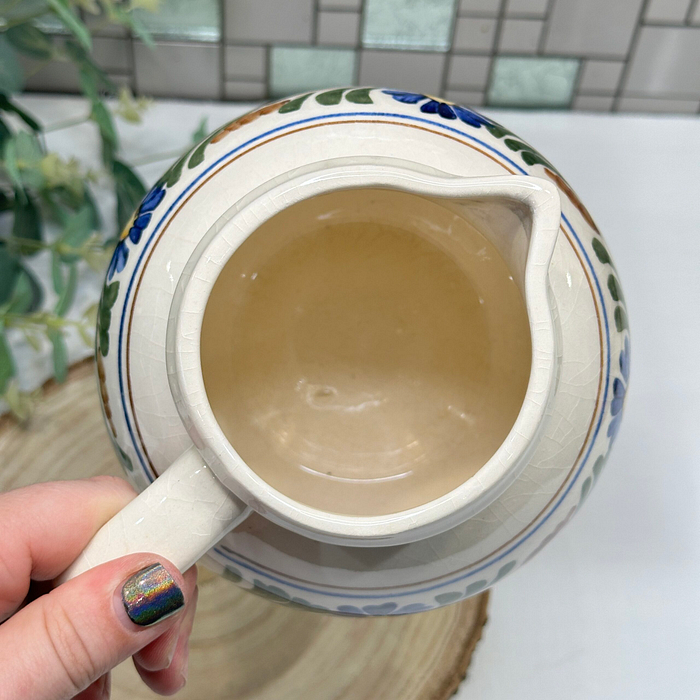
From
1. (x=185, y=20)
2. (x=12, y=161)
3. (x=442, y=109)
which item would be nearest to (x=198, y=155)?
(x=442, y=109)

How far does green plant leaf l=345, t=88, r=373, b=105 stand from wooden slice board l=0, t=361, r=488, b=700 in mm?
456

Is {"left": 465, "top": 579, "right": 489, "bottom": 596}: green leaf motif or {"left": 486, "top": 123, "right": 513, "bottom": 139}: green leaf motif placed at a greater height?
{"left": 486, "top": 123, "right": 513, "bottom": 139}: green leaf motif

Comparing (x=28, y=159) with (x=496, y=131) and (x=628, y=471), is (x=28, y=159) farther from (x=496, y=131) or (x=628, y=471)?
(x=628, y=471)

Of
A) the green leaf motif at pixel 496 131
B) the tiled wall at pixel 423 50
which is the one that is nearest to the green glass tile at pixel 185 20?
the tiled wall at pixel 423 50

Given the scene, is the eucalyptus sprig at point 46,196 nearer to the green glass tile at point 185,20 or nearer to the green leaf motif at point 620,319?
the green glass tile at point 185,20

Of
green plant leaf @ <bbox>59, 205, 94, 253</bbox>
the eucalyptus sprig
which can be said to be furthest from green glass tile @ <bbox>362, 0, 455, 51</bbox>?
green plant leaf @ <bbox>59, 205, 94, 253</bbox>

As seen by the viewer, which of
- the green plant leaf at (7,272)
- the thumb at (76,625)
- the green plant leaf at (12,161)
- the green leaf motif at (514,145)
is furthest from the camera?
the green plant leaf at (7,272)

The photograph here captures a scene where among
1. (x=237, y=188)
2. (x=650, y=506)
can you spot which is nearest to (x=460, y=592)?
(x=237, y=188)

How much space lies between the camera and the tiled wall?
0.92 metres

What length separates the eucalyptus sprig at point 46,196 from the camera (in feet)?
2.31

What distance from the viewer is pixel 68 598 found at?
0.41 metres

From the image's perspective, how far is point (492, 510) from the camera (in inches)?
18.5

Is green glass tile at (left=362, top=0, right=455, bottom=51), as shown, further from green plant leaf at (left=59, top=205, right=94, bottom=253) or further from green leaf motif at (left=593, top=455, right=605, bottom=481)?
green leaf motif at (left=593, top=455, right=605, bottom=481)

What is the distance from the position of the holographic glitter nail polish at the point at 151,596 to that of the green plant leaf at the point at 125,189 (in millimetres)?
495
